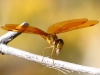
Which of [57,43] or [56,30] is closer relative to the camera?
[57,43]

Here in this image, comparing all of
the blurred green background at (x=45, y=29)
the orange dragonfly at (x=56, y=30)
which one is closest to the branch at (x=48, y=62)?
the orange dragonfly at (x=56, y=30)

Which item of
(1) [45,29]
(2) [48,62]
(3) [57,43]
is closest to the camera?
(2) [48,62]

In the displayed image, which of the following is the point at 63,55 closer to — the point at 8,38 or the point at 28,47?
the point at 28,47

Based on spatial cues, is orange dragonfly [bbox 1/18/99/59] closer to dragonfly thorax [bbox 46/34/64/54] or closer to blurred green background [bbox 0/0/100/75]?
dragonfly thorax [bbox 46/34/64/54]

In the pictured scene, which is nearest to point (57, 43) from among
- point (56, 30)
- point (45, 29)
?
point (56, 30)

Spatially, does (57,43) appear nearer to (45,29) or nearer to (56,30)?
(56,30)

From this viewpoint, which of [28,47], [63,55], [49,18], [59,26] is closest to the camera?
[59,26]

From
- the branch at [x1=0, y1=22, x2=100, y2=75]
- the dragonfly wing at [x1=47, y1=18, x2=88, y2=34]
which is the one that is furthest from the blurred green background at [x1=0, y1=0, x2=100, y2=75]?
the branch at [x1=0, y1=22, x2=100, y2=75]

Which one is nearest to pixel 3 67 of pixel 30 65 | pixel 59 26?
pixel 30 65
